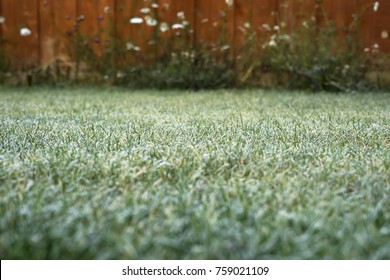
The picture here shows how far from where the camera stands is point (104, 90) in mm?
4055

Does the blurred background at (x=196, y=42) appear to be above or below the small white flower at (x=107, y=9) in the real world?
below

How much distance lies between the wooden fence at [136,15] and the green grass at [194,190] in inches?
102

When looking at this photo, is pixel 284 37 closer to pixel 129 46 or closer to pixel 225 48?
pixel 225 48

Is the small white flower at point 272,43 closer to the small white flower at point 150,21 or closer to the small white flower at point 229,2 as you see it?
the small white flower at point 229,2

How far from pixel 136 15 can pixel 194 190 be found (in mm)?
3753

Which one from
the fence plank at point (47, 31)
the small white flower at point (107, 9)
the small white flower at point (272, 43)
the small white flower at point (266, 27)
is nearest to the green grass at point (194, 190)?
the small white flower at point (272, 43)

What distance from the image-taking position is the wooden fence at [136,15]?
14.3ft

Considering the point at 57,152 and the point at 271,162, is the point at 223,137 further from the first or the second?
the point at 57,152

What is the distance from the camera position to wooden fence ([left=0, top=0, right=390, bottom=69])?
4.35 meters

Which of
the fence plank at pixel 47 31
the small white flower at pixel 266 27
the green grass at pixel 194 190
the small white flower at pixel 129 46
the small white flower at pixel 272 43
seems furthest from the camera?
the fence plank at pixel 47 31

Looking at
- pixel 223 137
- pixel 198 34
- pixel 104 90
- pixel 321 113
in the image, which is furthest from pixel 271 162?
Answer: pixel 198 34

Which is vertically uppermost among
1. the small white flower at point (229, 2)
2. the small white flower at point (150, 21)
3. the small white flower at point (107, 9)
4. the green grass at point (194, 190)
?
the small white flower at point (229, 2)

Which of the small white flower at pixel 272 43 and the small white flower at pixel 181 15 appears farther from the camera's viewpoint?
the small white flower at pixel 181 15

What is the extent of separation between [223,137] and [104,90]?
2.57 m
